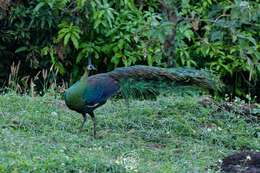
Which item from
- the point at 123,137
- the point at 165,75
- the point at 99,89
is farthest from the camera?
the point at 165,75

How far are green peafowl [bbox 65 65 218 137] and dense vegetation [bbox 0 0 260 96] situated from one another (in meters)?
1.58

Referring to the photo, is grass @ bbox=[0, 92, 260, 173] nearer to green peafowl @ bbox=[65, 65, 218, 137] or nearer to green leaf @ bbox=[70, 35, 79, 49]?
green peafowl @ bbox=[65, 65, 218, 137]

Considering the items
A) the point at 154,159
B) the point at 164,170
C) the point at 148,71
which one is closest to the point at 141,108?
the point at 148,71

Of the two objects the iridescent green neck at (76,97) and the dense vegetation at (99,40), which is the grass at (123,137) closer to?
the iridescent green neck at (76,97)

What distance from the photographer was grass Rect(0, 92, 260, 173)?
542cm

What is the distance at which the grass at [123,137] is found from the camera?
5.42 m

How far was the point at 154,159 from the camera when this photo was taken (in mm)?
6078

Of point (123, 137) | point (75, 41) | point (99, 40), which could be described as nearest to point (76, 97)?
point (123, 137)

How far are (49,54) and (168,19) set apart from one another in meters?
2.43

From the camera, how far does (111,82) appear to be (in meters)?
6.68

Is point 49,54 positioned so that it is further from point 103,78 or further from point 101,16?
point 103,78

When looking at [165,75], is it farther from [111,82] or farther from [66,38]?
[66,38]

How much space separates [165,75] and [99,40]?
2.64 metres

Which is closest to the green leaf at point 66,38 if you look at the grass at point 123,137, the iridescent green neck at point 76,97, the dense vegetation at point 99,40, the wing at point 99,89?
the dense vegetation at point 99,40
